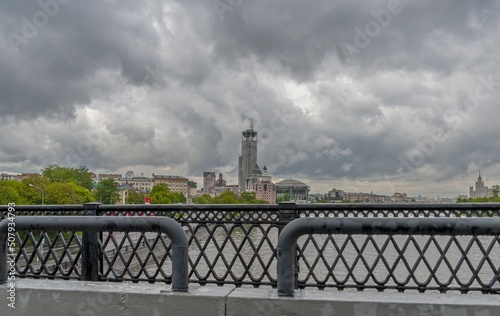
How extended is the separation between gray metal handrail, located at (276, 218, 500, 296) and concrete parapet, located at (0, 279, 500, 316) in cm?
18

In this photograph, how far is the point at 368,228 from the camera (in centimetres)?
308

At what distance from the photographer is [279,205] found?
249 inches

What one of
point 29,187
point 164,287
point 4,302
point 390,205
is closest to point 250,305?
point 164,287

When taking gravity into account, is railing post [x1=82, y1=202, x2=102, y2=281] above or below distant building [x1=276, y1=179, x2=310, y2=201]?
below

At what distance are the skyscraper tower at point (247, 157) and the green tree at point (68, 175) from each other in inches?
1805

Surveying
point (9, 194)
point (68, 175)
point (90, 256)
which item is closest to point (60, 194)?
point (9, 194)

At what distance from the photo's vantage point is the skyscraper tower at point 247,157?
440 feet

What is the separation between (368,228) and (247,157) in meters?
142

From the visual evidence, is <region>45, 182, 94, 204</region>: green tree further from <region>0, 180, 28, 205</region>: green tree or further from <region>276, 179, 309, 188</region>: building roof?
<region>276, 179, 309, 188</region>: building roof

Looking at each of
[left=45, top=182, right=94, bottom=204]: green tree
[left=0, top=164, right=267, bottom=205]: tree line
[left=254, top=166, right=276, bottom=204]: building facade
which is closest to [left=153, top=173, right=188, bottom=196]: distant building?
[left=254, top=166, right=276, bottom=204]: building facade

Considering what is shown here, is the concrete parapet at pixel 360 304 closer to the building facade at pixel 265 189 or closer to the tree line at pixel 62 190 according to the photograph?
the tree line at pixel 62 190

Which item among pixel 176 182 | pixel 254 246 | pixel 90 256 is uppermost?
pixel 176 182

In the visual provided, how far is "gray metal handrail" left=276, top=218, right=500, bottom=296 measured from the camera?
3018 millimetres

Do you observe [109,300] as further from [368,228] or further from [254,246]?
[254,246]
